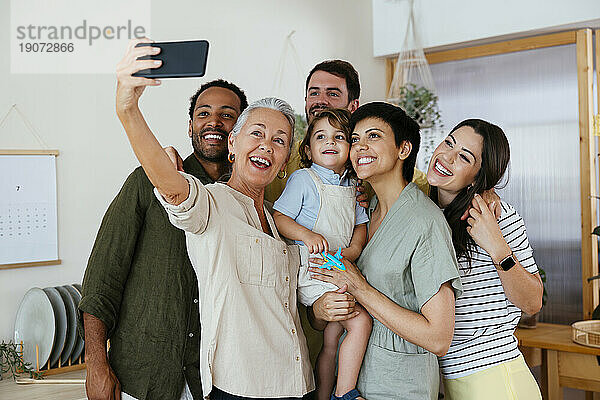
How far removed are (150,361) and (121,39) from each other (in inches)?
74.4

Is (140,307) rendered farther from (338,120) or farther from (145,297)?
(338,120)

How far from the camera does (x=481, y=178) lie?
1.80m

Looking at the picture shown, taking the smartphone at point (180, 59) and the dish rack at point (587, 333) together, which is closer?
the smartphone at point (180, 59)

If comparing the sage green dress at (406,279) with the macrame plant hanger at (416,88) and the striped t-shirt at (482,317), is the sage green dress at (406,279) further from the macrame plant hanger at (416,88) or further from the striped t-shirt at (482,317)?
the macrame plant hanger at (416,88)

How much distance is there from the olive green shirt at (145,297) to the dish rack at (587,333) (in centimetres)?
238

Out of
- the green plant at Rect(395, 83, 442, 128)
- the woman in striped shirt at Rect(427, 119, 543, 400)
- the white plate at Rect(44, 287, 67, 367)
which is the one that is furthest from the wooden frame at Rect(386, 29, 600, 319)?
the white plate at Rect(44, 287, 67, 367)

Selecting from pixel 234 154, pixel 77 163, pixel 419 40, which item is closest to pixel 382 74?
pixel 419 40

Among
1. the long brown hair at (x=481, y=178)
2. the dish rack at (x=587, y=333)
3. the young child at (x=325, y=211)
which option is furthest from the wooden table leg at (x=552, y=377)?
the young child at (x=325, y=211)

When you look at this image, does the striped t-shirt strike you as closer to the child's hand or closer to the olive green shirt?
the child's hand

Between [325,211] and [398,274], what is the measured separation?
0.30 metres

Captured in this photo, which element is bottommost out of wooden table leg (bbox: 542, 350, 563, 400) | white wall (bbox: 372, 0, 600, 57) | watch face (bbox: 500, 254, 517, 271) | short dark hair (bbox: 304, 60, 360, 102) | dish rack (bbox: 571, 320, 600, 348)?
wooden table leg (bbox: 542, 350, 563, 400)

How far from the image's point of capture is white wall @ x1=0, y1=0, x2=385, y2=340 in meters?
2.81

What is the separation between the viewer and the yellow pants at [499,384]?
1.81 meters

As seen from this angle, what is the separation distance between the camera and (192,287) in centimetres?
181
